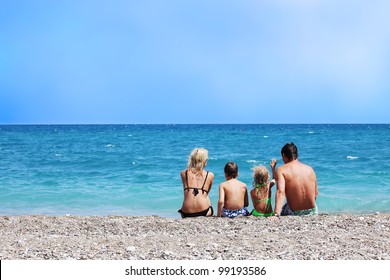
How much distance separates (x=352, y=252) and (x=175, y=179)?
477 inches

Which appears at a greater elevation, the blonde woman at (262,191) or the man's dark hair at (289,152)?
the man's dark hair at (289,152)

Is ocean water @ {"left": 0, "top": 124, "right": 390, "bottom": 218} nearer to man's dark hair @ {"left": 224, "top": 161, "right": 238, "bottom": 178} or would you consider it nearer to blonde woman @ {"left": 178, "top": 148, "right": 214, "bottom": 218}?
blonde woman @ {"left": 178, "top": 148, "right": 214, "bottom": 218}

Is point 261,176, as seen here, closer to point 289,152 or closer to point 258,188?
point 258,188


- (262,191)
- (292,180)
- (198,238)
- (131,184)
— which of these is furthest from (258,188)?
(131,184)

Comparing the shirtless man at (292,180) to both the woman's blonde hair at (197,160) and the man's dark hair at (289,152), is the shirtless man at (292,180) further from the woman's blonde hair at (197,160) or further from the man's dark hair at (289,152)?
the woman's blonde hair at (197,160)

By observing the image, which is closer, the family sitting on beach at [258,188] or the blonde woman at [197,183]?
the family sitting on beach at [258,188]

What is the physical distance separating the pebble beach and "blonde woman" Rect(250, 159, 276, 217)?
440 mm

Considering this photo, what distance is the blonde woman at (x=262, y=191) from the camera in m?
7.86

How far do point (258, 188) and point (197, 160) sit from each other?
1008 mm

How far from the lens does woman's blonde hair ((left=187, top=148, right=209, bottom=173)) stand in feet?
25.8

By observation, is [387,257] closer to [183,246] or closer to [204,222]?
[183,246]

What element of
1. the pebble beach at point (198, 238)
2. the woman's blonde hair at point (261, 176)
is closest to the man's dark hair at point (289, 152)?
the woman's blonde hair at point (261, 176)

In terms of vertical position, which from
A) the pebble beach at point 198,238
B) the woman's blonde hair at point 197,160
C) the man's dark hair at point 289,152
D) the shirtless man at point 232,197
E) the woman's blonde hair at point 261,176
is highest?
the man's dark hair at point 289,152

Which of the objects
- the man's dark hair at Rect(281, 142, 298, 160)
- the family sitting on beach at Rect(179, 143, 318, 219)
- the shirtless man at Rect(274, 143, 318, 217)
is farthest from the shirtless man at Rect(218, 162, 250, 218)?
the man's dark hair at Rect(281, 142, 298, 160)
